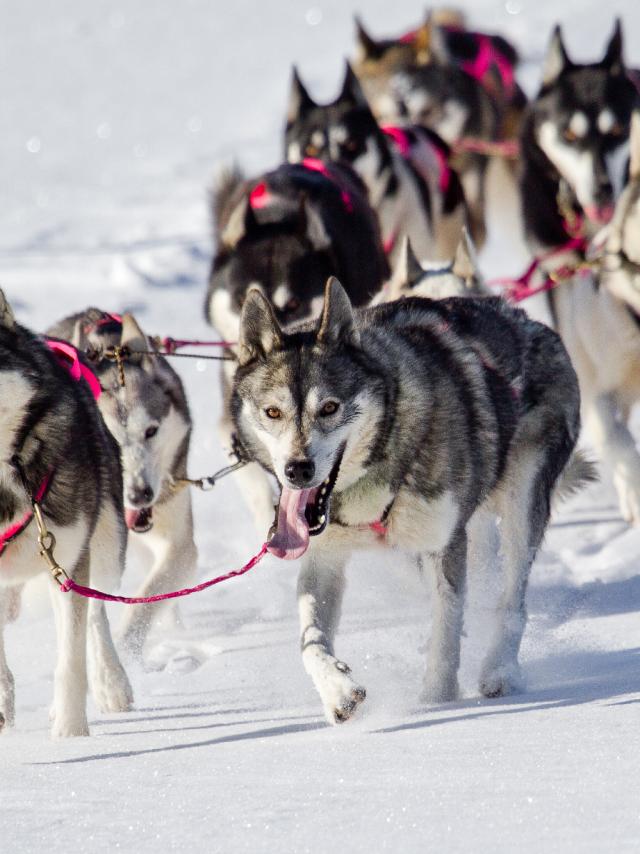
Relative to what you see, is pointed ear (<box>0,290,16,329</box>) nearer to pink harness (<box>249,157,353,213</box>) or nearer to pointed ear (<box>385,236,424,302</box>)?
pointed ear (<box>385,236,424,302</box>)

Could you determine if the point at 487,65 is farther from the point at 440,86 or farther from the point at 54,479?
the point at 54,479

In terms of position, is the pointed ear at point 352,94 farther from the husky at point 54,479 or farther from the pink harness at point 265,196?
the husky at point 54,479

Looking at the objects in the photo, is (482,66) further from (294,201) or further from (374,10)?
(374,10)

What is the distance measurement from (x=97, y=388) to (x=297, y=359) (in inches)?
29.1

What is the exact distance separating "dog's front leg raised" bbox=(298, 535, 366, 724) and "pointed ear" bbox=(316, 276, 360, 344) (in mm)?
506

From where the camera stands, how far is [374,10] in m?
21.1

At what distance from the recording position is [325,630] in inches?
133

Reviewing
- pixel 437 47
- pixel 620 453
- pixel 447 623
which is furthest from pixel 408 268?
pixel 437 47

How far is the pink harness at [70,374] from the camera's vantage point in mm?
3203

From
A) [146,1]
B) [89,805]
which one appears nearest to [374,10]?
[146,1]

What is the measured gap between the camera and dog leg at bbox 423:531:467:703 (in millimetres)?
3352

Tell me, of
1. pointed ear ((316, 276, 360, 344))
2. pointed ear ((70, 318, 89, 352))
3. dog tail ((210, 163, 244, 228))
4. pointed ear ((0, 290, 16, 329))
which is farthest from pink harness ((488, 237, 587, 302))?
pointed ear ((0, 290, 16, 329))

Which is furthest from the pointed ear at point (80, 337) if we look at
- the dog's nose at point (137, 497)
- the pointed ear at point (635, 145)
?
the pointed ear at point (635, 145)

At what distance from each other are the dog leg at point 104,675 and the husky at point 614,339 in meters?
2.21
